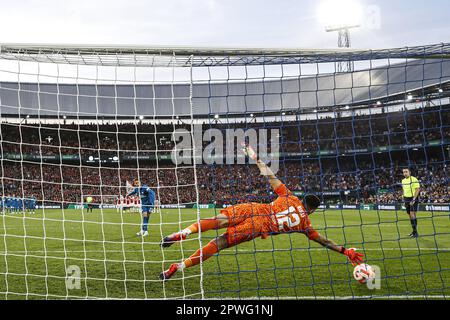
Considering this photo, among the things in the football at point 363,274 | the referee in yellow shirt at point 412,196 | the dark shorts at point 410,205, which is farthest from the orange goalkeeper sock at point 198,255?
the dark shorts at point 410,205

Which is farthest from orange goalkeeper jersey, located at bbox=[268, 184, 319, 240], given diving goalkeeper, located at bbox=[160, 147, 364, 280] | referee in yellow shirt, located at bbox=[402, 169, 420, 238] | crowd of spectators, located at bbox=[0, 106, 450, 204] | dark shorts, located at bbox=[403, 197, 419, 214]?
crowd of spectators, located at bbox=[0, 106, 450, 204]


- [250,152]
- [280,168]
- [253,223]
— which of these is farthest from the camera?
[280,168]

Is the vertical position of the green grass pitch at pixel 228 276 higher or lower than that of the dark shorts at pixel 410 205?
lower

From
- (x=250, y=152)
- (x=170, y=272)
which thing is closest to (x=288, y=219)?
(x=250, y=152)

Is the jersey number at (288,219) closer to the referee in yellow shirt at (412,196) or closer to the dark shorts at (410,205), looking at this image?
the referee in yellow shirt at (412,196)

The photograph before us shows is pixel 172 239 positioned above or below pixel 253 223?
below

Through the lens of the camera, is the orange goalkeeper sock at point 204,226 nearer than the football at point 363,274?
No

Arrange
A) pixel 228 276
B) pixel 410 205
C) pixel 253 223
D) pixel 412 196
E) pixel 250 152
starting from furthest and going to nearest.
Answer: pixel 412 196 < pixel 410 205 < pixel 228 276 < pixel 250 152 < pixel 253 223

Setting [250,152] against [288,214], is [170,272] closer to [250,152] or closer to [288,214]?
[288,214]

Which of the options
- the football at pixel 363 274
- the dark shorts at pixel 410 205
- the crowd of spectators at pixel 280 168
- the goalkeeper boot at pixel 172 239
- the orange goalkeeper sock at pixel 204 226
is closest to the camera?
the goalkeeper boot at pixel 172 239

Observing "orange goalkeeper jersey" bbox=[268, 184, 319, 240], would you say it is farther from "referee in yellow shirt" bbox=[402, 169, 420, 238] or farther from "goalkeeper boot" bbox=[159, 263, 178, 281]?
"referee in yellow shirt" bbox=[402, 169, 420, 238]

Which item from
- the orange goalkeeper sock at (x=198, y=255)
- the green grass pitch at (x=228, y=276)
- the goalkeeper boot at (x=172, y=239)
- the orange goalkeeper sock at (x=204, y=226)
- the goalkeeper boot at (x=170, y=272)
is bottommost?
the green grass pitch at (x=228, y=276)

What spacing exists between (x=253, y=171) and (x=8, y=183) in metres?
19.6

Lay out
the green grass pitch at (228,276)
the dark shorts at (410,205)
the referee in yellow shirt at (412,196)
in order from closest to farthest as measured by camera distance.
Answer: the green grass pitch at (228,276) → the referee in yellow shirt at (412,196) → the dark shorts at (410,205)
